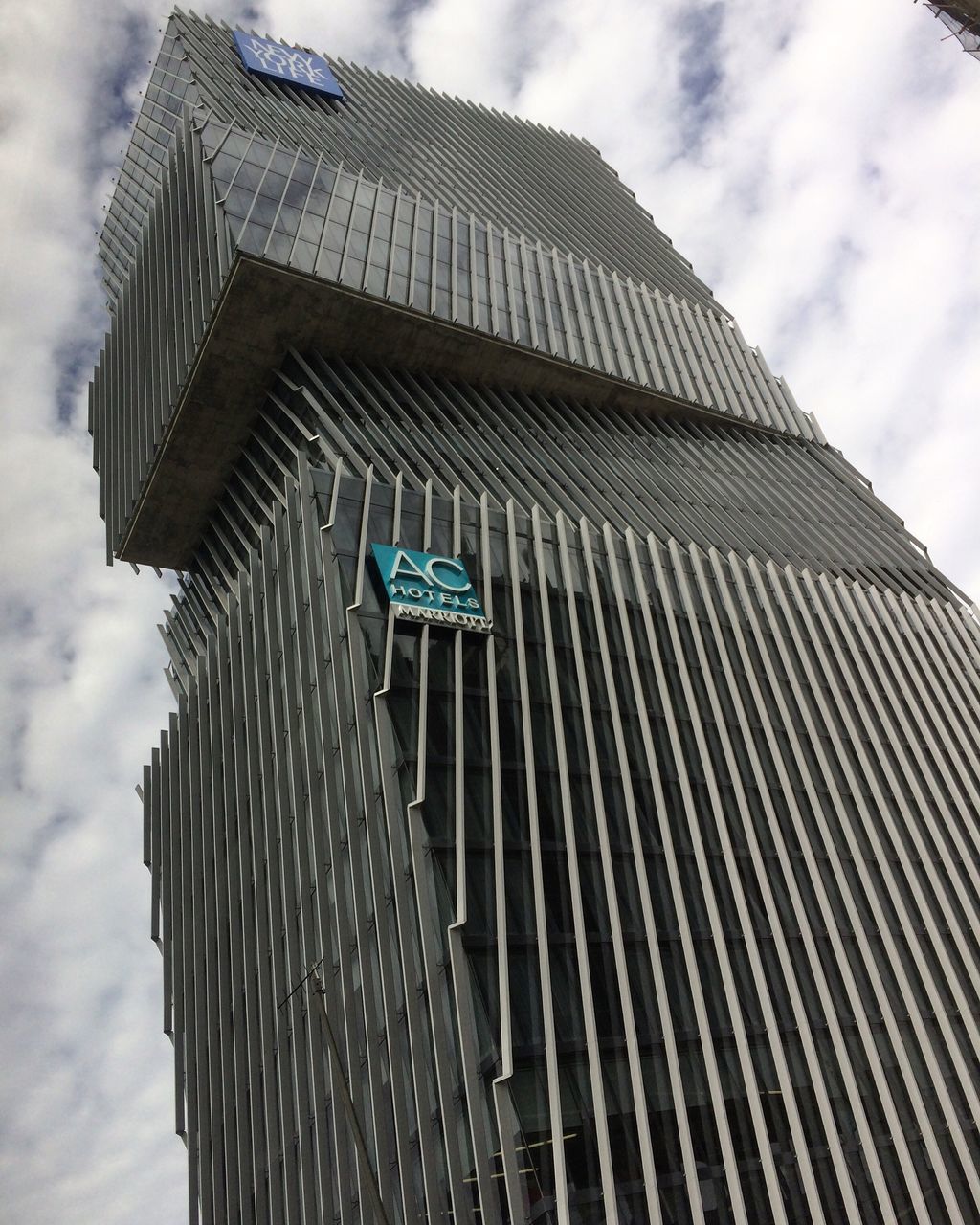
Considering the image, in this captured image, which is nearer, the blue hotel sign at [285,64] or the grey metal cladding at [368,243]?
the grey metal cladding at [368,243]

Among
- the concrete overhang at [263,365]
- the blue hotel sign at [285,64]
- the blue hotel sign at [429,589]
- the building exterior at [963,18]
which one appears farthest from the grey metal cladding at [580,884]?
the building exterior at [963,18]

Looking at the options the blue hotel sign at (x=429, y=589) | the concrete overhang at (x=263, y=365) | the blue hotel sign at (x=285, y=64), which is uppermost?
the blue hotel sign at (x=285, y=64)

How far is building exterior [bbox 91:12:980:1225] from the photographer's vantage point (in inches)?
1051

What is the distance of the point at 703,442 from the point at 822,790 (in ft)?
89.7

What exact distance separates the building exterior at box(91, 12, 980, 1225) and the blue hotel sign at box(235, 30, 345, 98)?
2.27 m

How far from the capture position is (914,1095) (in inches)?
1213

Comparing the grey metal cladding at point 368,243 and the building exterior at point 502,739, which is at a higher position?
the grey metal cladding at point 368,243

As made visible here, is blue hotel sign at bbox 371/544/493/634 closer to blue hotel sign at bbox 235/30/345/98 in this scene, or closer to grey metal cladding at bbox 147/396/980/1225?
grey metal cladding at bbox 147/396/980/1225

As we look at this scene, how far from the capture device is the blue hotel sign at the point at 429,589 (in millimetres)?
33000

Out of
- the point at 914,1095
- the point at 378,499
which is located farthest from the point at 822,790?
the point at 378,499

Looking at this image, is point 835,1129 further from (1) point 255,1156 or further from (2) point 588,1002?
(1) point 255,1156

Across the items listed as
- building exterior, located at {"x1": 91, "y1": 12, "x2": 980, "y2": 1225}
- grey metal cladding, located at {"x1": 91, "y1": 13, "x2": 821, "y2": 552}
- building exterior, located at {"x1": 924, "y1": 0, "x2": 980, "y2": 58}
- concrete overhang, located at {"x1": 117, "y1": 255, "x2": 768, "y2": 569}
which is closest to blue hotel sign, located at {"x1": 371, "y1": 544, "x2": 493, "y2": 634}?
building exterior, located at {"x1": 91, "y1": 12, "x2": 980, "y2": 1225}

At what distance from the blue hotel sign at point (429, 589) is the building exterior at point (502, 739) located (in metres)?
0.19

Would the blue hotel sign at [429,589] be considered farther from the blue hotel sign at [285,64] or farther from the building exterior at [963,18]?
the building exterior at [963,18]
